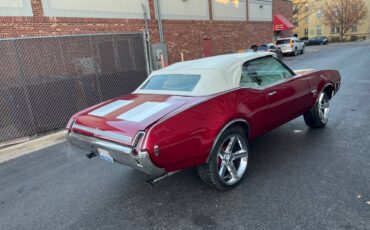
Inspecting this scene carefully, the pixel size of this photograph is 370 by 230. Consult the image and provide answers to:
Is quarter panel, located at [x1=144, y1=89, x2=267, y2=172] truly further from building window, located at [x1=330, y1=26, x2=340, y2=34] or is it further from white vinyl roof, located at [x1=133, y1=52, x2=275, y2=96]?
building window, located at [x1=330, y1=26, x2=340, y2=34]

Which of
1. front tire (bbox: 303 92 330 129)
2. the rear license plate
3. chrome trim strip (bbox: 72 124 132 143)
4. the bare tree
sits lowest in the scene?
front tire (bbox: 303 92 330 129)

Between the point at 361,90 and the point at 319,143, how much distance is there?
16.1 ft

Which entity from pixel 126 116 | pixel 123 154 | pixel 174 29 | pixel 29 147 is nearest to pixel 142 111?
pixel 126 116

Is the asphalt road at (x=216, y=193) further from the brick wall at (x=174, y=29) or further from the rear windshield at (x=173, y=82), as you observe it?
the brick wall at (x=174, y=29)

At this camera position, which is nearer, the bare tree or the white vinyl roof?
the white vinyl roof

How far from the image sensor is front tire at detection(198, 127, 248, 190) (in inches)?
127

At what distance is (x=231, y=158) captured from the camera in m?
3.49

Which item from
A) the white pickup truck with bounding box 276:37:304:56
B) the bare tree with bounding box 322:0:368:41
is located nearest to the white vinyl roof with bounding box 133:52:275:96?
the white pickup truck with bounding box 276:37:304:56

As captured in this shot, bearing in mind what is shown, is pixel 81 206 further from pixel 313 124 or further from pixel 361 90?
pixel 361 90

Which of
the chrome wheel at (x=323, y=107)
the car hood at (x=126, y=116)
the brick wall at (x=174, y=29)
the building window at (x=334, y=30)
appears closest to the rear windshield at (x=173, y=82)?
the car hood at (x=126, y=116)

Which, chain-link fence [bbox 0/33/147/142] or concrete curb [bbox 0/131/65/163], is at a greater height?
chain-link fence [bbox 0/33/147/142]

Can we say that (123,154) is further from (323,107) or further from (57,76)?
(57,76)

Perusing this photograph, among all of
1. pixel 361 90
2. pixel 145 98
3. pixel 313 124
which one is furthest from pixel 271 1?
pixel 145 98

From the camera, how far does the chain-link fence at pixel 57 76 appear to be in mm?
6969
